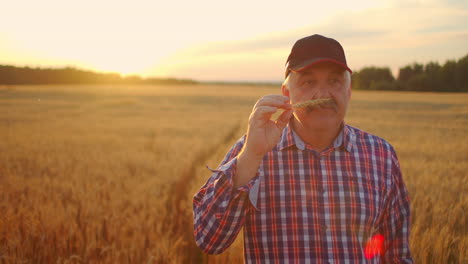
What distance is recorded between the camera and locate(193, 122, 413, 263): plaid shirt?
1479 millimetres

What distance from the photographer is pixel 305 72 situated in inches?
Answer: 61.6

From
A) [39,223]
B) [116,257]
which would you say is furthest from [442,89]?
[39,223]

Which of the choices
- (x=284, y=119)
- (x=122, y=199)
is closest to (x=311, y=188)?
(x=284, y=119)

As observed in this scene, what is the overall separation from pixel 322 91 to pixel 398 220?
2.96 ft

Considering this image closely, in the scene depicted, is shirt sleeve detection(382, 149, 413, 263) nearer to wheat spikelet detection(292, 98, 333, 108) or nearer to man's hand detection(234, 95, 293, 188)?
wheat spikelet detection(292, 98, 333, 108)

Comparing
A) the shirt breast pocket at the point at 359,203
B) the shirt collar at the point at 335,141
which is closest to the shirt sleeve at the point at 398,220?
the shirt breast pocket at the point at 359,203

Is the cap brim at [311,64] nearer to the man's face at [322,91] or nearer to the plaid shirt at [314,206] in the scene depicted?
the man's face at [322,91]

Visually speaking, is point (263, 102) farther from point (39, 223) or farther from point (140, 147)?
point (140, 147)

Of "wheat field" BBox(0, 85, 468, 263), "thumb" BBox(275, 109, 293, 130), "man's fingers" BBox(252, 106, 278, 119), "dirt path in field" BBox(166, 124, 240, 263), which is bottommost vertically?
"dirt path in field" BBox(166, 124, 240, 263)

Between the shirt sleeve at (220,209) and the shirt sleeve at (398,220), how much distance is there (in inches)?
33.2

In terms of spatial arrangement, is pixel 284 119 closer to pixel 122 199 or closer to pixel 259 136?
pixel 259 136

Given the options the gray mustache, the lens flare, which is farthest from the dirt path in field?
the gray mustache

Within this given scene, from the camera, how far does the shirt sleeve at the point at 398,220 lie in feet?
5.48

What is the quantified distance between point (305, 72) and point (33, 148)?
4.44m
